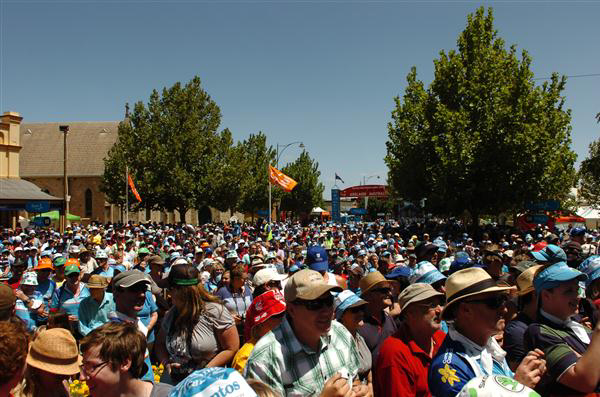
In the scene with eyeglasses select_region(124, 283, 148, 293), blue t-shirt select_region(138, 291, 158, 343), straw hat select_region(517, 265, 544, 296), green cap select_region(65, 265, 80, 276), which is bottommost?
blue t-shirt select_region(138, 291, 158, 343)

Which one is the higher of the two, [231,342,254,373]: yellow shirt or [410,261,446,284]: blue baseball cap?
[410,261,446,284]: blue baseball cap

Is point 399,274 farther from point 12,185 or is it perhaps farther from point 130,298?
point 12,185

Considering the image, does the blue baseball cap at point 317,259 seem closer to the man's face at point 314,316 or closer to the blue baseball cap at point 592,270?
the blue baseball cap at point 592,270

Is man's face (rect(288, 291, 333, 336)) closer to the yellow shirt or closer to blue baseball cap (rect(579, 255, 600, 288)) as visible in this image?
the yellow shirt

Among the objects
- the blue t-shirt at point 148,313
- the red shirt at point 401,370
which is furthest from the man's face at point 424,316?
the blue t-shirt at point 148,313

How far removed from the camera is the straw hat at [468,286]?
2885 mm

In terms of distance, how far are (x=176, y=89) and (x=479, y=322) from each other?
148 feet

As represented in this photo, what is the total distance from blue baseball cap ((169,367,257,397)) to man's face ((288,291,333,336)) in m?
1.23

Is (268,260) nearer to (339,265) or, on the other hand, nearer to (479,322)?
(339,265)

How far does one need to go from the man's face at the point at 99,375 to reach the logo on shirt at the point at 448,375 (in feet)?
5.84

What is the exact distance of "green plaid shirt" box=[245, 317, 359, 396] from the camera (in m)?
2.86

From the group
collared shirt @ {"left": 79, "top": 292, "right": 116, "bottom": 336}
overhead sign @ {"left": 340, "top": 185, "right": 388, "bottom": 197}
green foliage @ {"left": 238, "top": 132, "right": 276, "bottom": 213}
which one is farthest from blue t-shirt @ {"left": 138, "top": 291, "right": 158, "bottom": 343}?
overhead sign @ {"left": 340, "top": 185, "right": 388, "bottom": 197}

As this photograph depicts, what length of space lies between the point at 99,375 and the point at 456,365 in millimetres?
1943

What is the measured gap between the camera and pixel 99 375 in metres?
2.83
